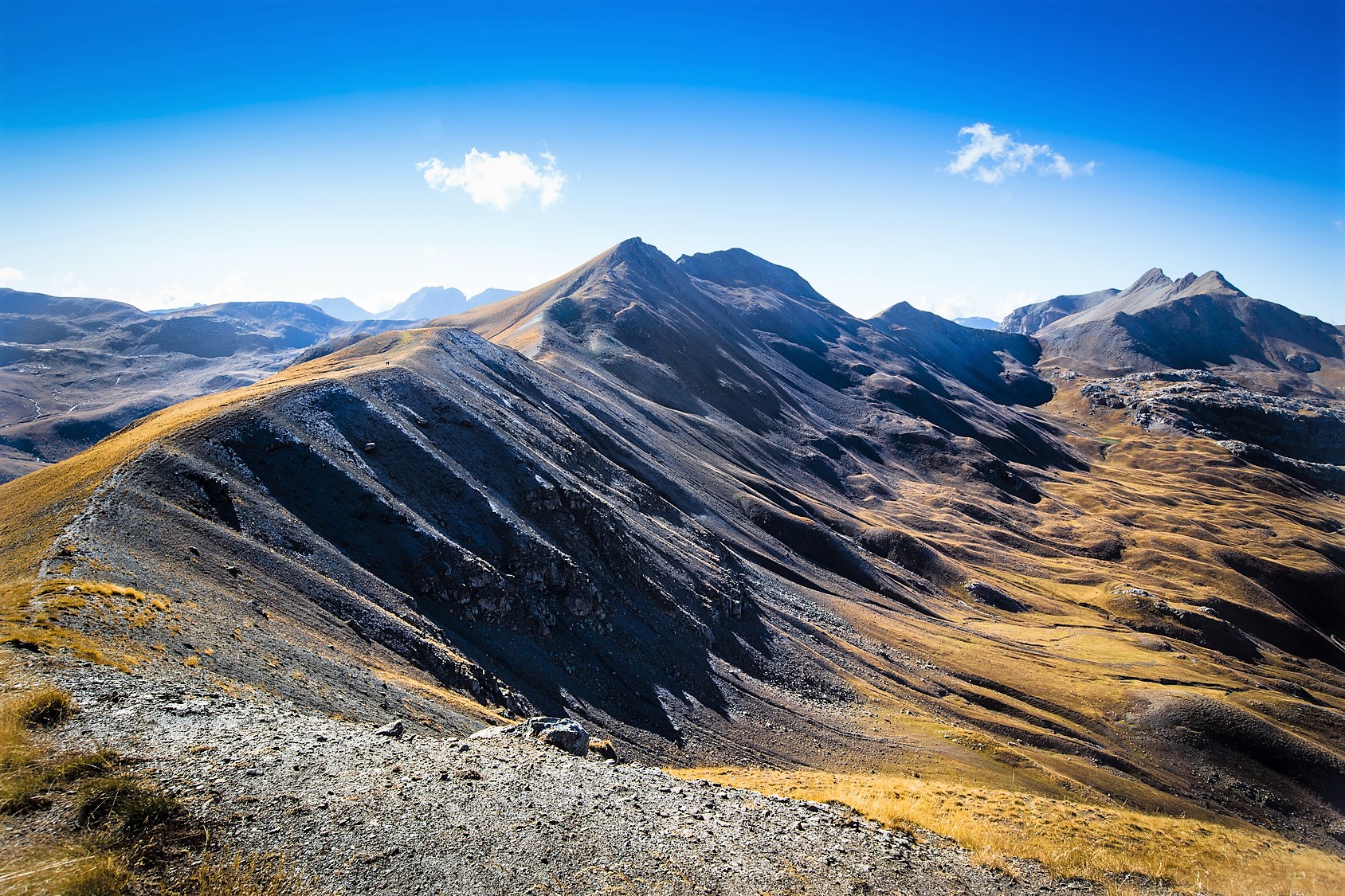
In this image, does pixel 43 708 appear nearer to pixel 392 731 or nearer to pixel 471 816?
pixel 392 731

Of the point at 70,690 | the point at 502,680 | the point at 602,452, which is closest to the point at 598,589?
the point at 502,680

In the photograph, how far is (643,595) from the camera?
53312 mm

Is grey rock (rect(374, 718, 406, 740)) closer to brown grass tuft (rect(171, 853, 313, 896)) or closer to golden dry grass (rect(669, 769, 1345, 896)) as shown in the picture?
brown grass tuft (rect(171, 853, 313, 896))

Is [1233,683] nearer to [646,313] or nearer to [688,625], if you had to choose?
[688,625]

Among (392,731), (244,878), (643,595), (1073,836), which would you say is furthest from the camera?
(643,595)

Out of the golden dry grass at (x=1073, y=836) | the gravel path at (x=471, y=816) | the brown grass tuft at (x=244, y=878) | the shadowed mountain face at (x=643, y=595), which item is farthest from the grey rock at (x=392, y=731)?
the golden dry grass at (x=1073, y=836)

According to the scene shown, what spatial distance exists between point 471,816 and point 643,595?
38.3 metres

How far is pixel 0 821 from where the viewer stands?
1080cm

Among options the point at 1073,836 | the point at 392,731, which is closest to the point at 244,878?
the point at 392,731

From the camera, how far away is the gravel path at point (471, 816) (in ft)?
43.1

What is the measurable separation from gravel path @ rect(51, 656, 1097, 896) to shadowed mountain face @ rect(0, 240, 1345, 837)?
5019 mm

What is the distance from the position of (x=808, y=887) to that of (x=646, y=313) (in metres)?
158

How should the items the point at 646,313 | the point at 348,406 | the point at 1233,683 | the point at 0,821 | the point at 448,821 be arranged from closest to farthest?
the point at 0,821 → the point at 448,821 → the point at 348,406 → the point at 1233,683 → the point at 646,313

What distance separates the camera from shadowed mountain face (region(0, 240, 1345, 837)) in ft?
95.9
